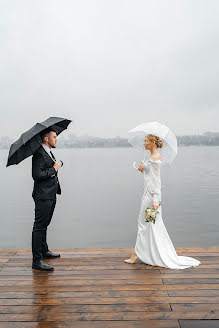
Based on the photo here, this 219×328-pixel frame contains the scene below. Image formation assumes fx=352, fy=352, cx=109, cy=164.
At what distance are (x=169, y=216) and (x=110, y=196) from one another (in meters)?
4.88

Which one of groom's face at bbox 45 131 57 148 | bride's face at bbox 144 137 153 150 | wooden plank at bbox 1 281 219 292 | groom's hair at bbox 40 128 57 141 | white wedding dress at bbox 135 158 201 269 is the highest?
groom's hair at bbox 40 128 57 141

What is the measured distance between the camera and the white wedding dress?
12.7 feet

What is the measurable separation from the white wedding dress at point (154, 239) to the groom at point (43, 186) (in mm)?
1002

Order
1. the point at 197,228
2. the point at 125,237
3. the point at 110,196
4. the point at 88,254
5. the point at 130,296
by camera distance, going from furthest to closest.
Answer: the point at 110,196 → the point at 197,228 → the point at 125,237 → the point at 88,254 → the point at 130,296

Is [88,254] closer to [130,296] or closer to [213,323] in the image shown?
[130,296]

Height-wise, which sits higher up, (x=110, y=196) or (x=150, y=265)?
(x=150, y=265)

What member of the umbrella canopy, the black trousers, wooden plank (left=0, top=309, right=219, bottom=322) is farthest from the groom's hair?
wooden plank (left=0, top=309, right=219, bottom=322)

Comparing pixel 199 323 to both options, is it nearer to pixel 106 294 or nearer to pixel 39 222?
pixel 106 294

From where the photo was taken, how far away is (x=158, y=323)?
268 centimetres

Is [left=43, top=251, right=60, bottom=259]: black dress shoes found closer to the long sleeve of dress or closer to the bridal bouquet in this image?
the bridal bouquet

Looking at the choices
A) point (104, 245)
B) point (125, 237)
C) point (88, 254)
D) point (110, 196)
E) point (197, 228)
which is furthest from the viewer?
point (110, 196)

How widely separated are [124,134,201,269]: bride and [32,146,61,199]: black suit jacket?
1052 mm

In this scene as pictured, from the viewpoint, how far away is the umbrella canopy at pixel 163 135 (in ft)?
12.6

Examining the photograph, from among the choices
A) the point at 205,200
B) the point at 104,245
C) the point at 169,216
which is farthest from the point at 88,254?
the point at 205,200
